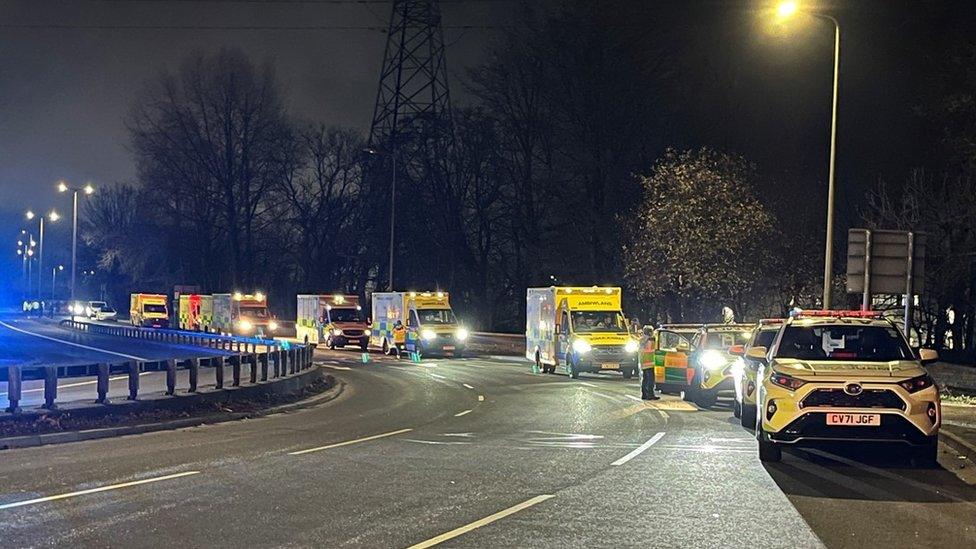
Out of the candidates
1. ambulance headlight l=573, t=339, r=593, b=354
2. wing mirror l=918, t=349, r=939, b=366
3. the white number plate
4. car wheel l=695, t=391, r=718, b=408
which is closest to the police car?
the white number plate

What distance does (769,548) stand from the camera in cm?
759

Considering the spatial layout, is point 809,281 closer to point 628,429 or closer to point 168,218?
point 628,429

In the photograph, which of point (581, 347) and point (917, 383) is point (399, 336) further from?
point (917, 383)

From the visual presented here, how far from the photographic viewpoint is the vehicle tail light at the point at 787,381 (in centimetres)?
1126

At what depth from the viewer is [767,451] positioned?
12125 millimetres

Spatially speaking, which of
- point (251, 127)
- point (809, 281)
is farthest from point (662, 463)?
point (251, 127)

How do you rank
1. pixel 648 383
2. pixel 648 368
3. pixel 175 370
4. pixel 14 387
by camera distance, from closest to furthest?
pixel 14 387 → pixel 175 370 → pixel 648 368 → pixel 648 383

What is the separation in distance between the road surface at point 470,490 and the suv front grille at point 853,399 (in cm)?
83

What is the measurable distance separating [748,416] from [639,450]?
115 inches

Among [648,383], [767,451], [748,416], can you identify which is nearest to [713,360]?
[648,383]

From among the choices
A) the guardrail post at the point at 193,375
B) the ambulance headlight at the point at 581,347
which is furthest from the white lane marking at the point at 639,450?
the ambulance headlight at the point at 581,347

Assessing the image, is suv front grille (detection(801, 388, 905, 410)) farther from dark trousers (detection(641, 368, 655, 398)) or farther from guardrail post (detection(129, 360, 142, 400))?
guardrail post (detection(129, 360, 142, 400))

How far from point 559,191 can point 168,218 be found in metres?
35.2

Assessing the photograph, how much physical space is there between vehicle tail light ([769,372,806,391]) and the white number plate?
505 mm
